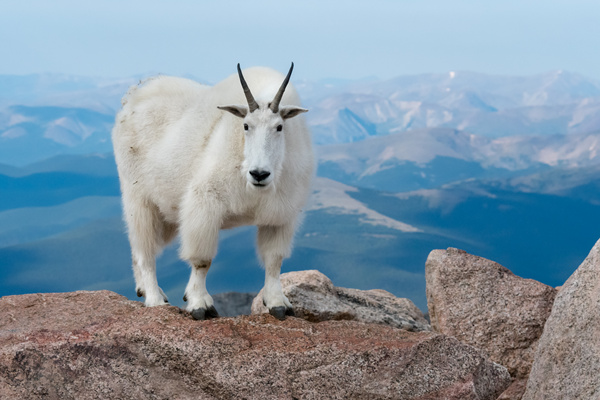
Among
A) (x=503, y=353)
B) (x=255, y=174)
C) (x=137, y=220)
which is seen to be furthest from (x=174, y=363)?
(x=503, y=353)

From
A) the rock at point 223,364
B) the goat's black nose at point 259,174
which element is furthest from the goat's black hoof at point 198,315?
the goat's black nose at point 259,174

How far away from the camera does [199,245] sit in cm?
723

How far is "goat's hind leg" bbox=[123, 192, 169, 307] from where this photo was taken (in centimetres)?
816

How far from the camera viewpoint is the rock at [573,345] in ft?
19.4

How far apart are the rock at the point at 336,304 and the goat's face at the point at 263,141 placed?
204 centimetres

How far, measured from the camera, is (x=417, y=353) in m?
6.45

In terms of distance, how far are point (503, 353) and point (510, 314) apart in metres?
0.47

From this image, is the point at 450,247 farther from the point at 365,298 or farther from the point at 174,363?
the point at 174,363

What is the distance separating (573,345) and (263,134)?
336 centimetres

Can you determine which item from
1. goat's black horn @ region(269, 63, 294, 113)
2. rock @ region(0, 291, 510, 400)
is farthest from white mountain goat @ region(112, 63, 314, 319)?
rock @ region(0, 291, 510, 400)

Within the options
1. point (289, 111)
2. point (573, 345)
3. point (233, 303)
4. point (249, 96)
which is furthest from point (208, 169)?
point (233, 303)

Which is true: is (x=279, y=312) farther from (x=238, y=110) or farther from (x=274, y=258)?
(x=238, y=110)

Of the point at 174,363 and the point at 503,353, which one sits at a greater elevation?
the point at 174,363

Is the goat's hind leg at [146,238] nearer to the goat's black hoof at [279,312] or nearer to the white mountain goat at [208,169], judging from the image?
the white mountain goat at [208,169]
